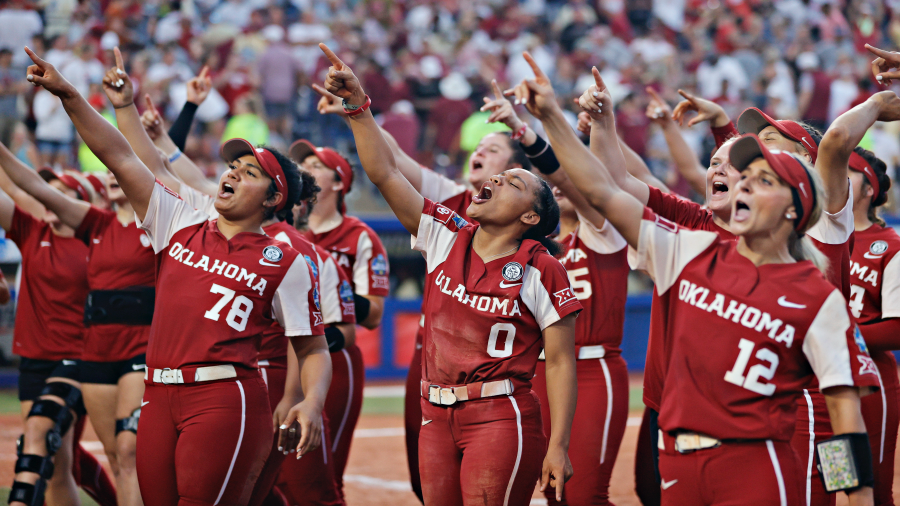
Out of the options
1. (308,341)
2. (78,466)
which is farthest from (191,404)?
(78,466)

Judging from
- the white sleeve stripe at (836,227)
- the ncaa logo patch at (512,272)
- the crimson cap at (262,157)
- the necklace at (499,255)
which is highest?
the crimson cap at (262,157)

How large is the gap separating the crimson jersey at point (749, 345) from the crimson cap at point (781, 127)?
1188 mm

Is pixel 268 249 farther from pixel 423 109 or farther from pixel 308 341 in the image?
pixel 423 109

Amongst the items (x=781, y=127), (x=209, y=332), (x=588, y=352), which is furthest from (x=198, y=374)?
(x=781, y=127)

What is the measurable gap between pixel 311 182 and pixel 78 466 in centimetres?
257

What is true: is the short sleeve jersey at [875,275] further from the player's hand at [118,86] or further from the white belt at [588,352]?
the player's hand at [118,86]

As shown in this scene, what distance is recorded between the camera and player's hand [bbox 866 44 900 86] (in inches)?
164

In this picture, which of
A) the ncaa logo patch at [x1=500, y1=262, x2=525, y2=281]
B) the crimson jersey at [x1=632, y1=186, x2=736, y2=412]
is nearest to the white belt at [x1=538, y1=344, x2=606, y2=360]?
the crimson jersey at [x1=632, y1=186, x2=736, y2=412]

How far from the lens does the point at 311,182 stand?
5.48 metres

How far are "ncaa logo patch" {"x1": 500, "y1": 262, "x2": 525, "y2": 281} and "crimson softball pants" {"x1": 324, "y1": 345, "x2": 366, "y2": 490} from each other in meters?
2.06

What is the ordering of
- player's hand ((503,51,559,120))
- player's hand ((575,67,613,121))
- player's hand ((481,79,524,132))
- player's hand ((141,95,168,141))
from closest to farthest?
player's hand ((503,51,559,120))
player's hand ((575,67,613,121))
player's hand ((481,79,524,132))
player's hand ((141,95,168,141))

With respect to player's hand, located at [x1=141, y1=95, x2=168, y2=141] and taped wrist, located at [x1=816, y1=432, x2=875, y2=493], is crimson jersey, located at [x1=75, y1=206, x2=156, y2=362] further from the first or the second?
taped wrist, located at [x1=816, y1=432, x2=875, y2=493]

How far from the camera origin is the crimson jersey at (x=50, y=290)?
241 inches

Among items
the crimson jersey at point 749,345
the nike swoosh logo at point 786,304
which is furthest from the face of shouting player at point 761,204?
the nike swoosh logo at point 786,304
